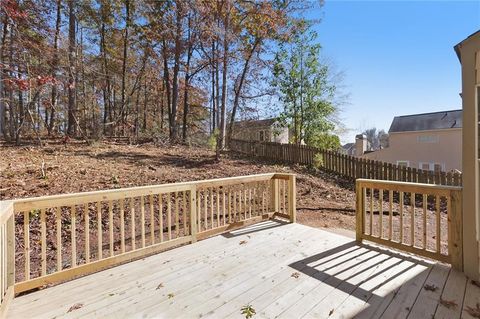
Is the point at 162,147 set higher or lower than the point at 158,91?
lower

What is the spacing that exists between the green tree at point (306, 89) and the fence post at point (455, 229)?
11701mm

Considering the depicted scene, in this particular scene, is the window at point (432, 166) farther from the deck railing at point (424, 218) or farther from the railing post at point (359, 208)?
the railing post at point (359, 208)

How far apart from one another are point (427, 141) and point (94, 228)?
19355 mm

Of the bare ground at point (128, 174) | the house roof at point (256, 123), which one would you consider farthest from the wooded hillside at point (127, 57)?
the bare ground at point (128, 174)

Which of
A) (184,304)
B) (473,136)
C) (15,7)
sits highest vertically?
(15,7)

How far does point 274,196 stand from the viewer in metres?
4.89

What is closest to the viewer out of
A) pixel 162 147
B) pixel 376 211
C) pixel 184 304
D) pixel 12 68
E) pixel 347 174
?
pixel 184 304

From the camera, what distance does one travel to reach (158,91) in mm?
17688

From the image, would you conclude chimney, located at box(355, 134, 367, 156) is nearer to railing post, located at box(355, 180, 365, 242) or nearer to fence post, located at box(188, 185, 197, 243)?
railing post, located at box(355, 180, 365, 242)

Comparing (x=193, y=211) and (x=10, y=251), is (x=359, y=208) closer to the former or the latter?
(x=193, y=211)

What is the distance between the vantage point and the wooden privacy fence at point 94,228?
2.35m

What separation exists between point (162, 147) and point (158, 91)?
8.21m

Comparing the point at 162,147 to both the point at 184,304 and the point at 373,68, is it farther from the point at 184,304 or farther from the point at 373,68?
the point at 373,68

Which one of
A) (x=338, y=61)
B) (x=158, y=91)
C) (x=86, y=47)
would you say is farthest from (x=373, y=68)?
(x=86, y=47)
